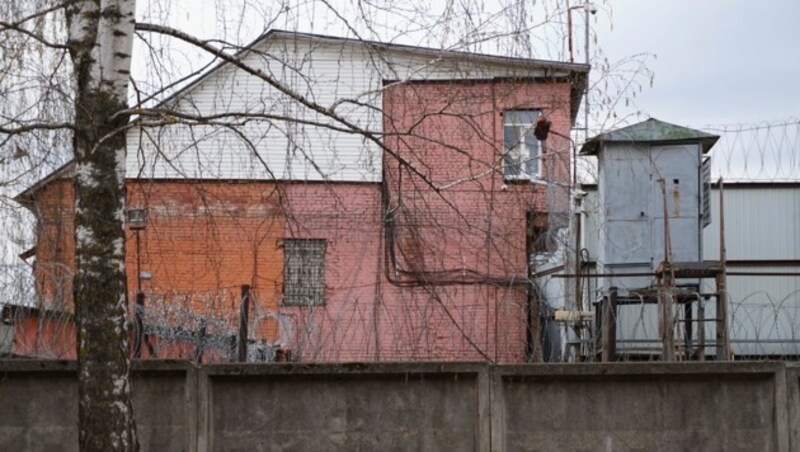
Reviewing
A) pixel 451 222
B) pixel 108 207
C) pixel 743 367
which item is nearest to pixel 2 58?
pixel 108 207

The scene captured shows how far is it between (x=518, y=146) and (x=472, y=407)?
2143mm

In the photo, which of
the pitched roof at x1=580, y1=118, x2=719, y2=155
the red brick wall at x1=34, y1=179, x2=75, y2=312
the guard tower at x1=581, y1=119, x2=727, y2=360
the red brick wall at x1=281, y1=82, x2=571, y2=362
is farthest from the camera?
the guard tower at x1=581, y1=119, x2=727, y2=360

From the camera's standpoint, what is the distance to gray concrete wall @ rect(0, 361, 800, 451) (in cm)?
944

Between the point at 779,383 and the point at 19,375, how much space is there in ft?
20.3

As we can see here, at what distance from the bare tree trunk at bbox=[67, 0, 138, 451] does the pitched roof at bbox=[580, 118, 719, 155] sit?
9762mm

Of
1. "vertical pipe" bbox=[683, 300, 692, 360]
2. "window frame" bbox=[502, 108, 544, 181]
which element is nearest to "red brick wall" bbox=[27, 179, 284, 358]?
"window frame" bbox=[502, 108, 544, 181]

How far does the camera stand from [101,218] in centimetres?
703

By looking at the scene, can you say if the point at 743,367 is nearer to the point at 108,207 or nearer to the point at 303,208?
the point at 108,207

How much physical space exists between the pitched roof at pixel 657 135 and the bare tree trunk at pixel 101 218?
976cm

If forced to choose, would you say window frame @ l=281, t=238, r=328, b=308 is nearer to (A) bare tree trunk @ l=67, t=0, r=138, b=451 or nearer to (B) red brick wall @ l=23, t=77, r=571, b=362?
(B) red brick wall @ l=23, t=77, r=571, b=362

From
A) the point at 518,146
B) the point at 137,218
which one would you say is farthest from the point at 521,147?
the point at 137,218

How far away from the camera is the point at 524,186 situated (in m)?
10.4

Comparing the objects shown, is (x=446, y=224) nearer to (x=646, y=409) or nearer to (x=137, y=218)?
(x=646, y=409)

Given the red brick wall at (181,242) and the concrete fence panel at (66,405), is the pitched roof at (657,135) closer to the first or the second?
the red brick wall at (181,242)
